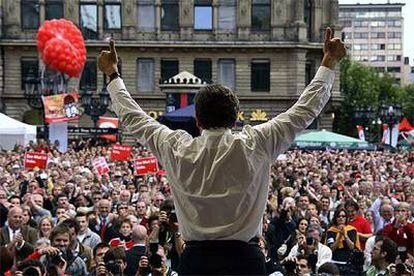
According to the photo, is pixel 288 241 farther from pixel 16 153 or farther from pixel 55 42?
pixel 55 42

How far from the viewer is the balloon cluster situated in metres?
39.5

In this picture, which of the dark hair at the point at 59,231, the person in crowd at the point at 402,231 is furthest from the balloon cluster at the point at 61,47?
the dark hair at the point at 59,231

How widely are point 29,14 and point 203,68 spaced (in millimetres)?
12443

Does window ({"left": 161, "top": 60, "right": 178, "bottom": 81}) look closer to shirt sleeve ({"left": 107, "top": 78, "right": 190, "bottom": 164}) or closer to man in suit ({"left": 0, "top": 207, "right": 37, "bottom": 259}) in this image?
man in suit ({"left": 0, "top": 207, "right": 37, "bottom": 259})

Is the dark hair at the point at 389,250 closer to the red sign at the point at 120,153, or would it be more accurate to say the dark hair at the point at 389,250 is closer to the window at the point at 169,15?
the red sign at the point at 120,153

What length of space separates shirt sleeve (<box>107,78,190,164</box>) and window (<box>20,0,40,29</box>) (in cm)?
6029

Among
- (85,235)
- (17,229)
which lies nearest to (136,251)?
(85,235)

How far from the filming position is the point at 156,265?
256 inches

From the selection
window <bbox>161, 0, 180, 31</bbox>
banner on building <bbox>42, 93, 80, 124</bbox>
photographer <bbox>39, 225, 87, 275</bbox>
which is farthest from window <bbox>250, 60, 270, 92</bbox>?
photographer <bbox>39, 225, 87, 275</bbox>

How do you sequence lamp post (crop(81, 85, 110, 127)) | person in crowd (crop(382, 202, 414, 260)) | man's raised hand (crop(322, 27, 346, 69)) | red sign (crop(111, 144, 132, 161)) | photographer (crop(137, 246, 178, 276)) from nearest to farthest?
man's raised hand (crop(322, 27, 346, 69))
photographer (crop(137, 246, 178, 276))
person in crowd (crop(382, 202, 414, 260))
red sign (crop(111, 144, 132, 161))
lamp post (crop(81, 85, 110, 127))

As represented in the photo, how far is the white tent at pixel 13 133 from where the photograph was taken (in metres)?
28.9

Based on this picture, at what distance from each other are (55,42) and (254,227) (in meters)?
37.3

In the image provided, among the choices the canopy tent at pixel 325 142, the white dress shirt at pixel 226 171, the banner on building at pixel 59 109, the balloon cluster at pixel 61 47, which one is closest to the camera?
the white dress shirt at pixel 226 171

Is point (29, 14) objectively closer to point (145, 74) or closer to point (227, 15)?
point (145, 74)
